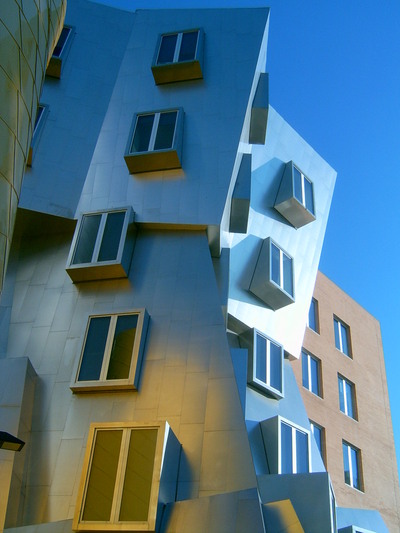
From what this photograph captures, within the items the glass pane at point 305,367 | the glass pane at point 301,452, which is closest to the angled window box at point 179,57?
the glass pane at point 301,452

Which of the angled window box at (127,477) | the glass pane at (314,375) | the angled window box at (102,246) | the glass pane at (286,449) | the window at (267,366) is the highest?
the glass pane at (314,375)

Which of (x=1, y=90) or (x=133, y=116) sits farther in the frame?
(x=133, y=116)

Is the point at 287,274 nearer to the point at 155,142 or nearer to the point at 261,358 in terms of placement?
the point at 261,358

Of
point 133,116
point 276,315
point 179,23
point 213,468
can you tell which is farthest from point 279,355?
point 179,23

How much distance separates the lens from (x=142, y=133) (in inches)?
800

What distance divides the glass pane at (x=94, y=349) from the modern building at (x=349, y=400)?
1340 cm

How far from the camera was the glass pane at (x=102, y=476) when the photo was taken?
13.1 metres

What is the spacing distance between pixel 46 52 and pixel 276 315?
11395 mm

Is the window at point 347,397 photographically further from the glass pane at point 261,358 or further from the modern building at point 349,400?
the glass pane at point 261,358

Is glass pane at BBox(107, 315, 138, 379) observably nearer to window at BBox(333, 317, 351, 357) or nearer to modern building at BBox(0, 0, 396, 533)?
modern building at BBox(0, 0, 396, 533)

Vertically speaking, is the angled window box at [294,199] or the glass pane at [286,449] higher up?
the angled window box at [294,199]

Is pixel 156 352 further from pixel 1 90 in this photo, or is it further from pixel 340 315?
pixel 340 315

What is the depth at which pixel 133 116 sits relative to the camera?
21.0 meters

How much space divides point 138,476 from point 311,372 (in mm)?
17313
